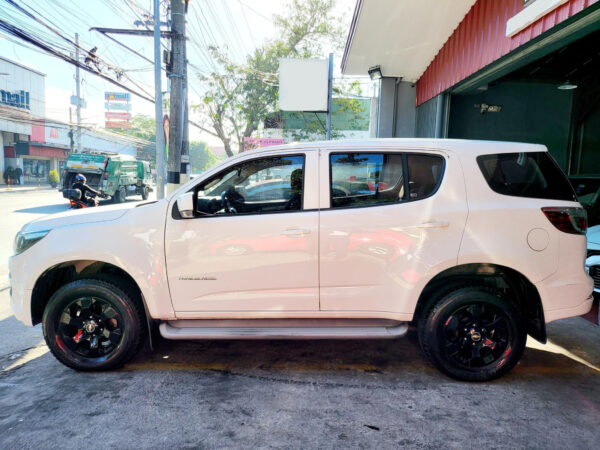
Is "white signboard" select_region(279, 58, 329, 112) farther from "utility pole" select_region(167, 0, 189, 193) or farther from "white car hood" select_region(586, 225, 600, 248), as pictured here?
"white car hood" select_region(586, 225, 600, 248)

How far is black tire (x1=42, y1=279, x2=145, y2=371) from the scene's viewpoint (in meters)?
3.22

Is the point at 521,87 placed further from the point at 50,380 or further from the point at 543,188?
the point at 50,380

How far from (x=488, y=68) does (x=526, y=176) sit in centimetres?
427

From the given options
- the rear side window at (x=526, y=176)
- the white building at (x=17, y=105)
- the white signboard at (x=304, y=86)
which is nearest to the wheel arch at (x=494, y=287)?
the rear side window at (x=526, y=176)

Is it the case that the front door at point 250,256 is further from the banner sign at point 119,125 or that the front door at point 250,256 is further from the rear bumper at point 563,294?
the banner sign at point 119,125

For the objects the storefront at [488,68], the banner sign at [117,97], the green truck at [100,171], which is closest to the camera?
the storefront at [488,68]

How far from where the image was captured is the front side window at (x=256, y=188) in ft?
10.8

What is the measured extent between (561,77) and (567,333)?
769 cm

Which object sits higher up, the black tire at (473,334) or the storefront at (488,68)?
the storefront at (488,68)

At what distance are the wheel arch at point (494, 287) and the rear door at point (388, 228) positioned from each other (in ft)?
0.58

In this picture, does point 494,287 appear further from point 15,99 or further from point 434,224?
point 15,99

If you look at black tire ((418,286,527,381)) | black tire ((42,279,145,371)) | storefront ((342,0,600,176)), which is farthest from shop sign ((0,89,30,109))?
black tire ((418,286,527,381))

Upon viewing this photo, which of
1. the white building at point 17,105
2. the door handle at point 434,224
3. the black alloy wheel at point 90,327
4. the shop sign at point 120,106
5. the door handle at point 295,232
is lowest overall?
the black alloy wheel at point 90,327

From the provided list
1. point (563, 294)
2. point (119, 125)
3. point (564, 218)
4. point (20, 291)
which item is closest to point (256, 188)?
point (20, 291)
